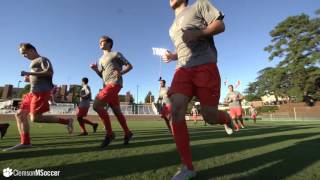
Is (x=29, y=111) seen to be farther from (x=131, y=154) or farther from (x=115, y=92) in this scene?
(x=131, y=154)

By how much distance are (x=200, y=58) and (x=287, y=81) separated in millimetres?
53400

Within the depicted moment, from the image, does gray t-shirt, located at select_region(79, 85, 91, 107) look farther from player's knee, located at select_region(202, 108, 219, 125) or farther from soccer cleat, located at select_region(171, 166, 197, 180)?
soccer cleat, located at select_region(171, 166, 197, 180)

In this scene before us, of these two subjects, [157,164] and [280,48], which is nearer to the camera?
[157,164]

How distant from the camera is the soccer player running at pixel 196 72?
316 centimetres

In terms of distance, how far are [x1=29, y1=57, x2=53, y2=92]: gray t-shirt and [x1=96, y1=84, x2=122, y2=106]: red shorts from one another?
1029 mm

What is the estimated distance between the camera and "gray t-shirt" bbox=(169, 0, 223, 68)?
131 inches

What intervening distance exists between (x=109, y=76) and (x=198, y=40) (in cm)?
287

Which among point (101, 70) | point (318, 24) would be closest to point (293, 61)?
point (318, 24)

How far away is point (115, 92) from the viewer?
5.84 m

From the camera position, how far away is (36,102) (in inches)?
222

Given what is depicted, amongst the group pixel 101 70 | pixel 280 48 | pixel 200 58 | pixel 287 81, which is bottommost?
pixel 200 58

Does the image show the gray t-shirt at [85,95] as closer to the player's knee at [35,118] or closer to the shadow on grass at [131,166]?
the player's knee at [35,118]

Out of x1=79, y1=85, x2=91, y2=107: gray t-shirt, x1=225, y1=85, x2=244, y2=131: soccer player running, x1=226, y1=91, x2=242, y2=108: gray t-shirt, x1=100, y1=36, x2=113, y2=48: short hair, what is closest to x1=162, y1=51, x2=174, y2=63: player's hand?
x1=100, y1=36, x2=113, y2=48: short hair

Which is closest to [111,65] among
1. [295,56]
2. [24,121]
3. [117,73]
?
[117,73]
